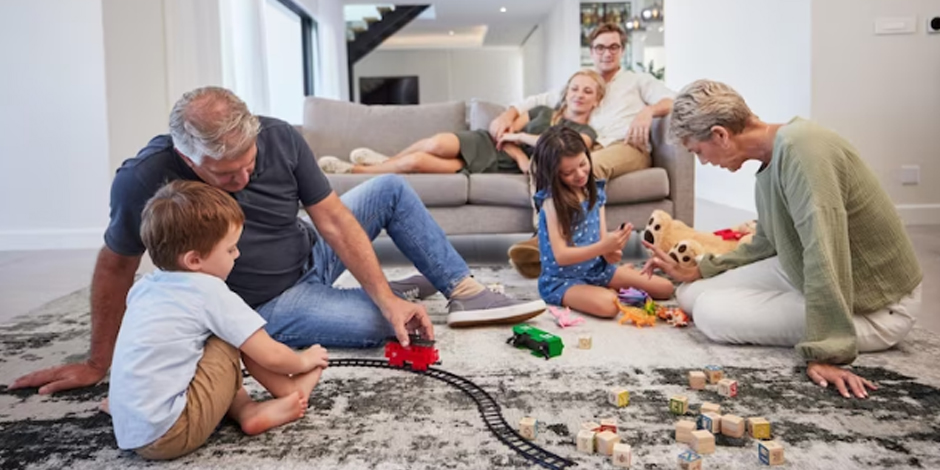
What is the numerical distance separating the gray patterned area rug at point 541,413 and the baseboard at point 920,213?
9.87ft

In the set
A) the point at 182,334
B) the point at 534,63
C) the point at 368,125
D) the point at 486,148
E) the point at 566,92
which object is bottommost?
the point at 182,334

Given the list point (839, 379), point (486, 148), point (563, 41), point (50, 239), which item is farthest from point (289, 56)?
point (839, 379)

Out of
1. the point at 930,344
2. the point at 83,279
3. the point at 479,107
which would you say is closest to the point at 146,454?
the point at 930,344

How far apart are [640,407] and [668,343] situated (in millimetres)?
582

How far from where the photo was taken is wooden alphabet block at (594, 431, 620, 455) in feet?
4.67

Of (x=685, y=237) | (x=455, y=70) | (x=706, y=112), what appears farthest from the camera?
(x=455, y=70)

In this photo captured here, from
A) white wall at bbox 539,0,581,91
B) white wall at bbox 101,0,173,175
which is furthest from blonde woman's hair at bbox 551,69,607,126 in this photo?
white wall at bbox 539,0,581,91

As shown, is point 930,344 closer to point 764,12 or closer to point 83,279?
point 83,279

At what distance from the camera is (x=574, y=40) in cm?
1028

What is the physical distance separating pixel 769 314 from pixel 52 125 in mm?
4443

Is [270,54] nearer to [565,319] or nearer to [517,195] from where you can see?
[517,195]

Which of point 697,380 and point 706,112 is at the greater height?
point 706,112

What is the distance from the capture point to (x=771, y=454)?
53.6 inches

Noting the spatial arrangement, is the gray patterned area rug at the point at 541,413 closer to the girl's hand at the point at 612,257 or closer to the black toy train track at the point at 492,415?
the black toy train track at the point at 492,415
